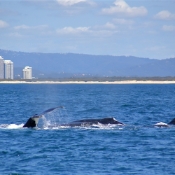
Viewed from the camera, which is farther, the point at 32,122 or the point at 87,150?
the point at 32,122

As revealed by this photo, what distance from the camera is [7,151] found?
74.5 ft

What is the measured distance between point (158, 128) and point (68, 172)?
10439 millimetres

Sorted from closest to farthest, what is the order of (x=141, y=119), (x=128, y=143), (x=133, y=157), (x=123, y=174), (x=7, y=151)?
(x=123, y=174) → (x=133, y=157) → (x=7, y=151) → (x=128, y=143) → (x=141, y=119)

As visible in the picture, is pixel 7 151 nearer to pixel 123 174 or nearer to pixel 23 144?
pixel 23 144

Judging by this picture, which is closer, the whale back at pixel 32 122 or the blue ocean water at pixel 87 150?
the blue ocean water at pixel 87 150

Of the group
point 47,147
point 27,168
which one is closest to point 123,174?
point 27,168

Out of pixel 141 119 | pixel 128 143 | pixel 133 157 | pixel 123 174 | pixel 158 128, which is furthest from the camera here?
pixel 141 119

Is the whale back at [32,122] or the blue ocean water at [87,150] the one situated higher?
the whale back at [32,122]

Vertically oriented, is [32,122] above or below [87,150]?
above

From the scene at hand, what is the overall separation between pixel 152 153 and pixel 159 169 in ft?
→ 8.44

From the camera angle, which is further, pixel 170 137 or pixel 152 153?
pixel 170 137

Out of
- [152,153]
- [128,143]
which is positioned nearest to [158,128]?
[128,143]

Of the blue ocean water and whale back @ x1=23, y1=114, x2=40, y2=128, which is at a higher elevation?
whale back @ x1=23, y1=114, x2=40, y2=128

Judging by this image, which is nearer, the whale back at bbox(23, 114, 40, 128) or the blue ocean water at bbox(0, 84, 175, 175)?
the blue ocean water at bbox(0, 84, 175, 175)
